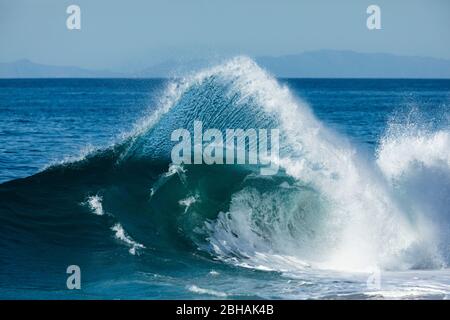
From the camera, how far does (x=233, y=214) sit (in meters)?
14.5

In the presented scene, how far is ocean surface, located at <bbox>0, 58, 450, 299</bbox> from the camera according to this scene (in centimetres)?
1144

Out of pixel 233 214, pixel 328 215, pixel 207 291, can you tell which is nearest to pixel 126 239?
pixel 233 214

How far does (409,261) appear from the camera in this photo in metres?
12.9

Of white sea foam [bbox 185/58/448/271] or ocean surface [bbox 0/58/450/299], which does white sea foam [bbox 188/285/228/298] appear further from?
white sea foam [bbox 185/58/448/271]

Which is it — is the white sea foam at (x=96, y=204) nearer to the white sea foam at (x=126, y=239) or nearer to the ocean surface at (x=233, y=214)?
the ocean surface at (x=233, y=214)

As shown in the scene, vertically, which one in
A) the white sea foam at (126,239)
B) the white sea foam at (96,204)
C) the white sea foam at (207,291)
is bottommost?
the white sea foam at (207,291)

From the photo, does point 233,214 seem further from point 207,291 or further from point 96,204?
point 207,291

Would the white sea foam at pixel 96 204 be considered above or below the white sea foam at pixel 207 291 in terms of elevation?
above

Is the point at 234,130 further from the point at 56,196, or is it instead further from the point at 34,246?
the point at 34,246

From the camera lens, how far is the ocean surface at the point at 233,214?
11438 mm

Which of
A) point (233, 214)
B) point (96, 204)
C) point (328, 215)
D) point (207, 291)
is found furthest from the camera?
point (96, 204)

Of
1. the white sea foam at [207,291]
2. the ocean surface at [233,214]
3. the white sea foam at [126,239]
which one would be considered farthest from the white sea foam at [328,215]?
the white sea foam at [207,291]
